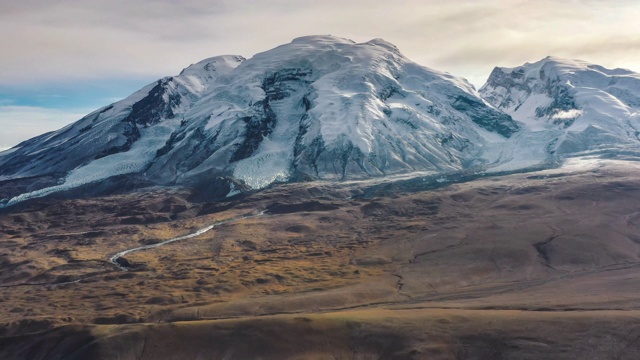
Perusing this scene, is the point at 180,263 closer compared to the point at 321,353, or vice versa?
the point at 321,353

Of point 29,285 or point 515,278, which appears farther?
point 29,285

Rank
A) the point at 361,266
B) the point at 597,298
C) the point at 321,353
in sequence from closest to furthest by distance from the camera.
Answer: the point at 321,353 → the point at 597,298 → the point at 361,266

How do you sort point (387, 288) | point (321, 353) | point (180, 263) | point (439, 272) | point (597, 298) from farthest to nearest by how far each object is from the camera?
point (180, 263) < point (439, 272) < point (387, 288) < point (597, 298) < point (321, 353)

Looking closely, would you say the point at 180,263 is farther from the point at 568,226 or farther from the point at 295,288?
the point at 568,226

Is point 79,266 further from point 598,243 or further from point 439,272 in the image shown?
point 598,243

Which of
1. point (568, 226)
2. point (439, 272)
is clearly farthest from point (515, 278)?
point (568, 226)

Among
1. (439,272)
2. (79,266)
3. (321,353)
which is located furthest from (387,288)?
(79,266)

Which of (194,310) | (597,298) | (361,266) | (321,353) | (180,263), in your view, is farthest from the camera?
(180,263)

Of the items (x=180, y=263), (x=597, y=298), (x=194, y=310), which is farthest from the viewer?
(x=180, y=263)
